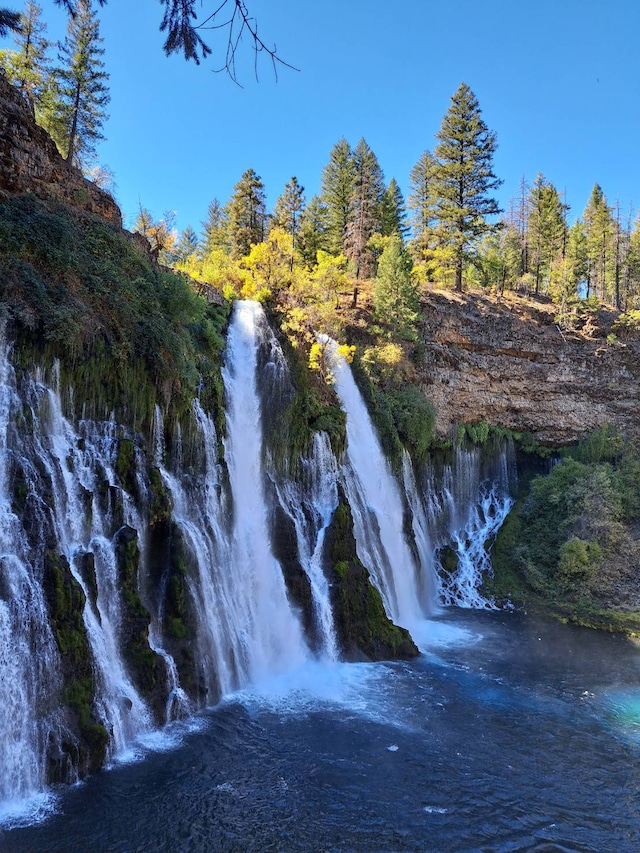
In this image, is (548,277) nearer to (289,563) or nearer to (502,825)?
(289,563)

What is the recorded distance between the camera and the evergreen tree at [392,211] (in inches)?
1807

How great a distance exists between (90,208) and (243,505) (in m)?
10.3

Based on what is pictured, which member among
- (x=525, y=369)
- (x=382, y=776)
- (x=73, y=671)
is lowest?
(x=382, y=776)

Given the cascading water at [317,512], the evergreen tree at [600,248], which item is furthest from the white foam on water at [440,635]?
the evergreen tree at [600,248]

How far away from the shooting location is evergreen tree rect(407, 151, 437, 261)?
41.8 metres

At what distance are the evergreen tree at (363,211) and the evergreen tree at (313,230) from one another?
2.78 m

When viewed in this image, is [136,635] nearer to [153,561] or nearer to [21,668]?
[153,561]

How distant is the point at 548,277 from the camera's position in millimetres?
52125

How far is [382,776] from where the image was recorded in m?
10.4

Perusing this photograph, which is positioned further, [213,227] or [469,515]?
[213,227]

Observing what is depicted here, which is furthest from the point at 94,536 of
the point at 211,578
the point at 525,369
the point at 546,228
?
the point at 546,228

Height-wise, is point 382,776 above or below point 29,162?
below

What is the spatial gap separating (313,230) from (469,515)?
27371 millimetres

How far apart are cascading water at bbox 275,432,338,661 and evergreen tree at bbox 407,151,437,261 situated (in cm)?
2530
